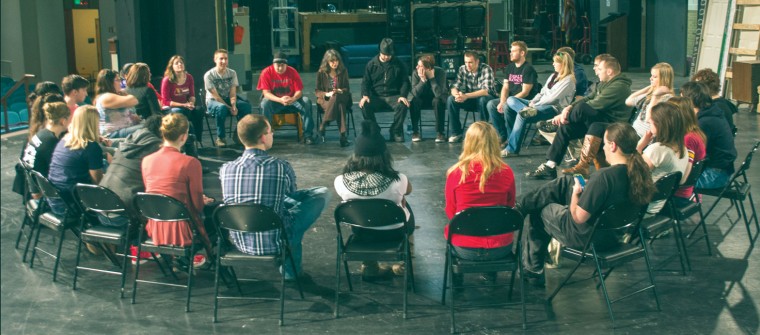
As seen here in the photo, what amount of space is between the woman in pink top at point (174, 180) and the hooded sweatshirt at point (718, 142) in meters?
3.45

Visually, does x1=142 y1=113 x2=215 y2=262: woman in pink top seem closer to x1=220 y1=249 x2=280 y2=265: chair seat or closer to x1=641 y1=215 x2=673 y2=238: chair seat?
x1=220 y1=249 x2=280 y2=265: chair seat

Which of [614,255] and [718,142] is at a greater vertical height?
[718,142]

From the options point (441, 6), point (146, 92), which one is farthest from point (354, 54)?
point (146, 92)

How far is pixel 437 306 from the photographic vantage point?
16.0 ft

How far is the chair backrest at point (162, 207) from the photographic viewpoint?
476cm

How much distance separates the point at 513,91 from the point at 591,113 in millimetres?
1636

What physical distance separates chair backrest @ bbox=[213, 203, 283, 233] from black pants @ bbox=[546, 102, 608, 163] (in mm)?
3950

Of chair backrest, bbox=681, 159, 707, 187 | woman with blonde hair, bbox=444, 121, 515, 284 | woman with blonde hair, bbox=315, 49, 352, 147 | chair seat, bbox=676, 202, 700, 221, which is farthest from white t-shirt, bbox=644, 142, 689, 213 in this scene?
woman with blonde hair, bbox=315, 49, 352, 147

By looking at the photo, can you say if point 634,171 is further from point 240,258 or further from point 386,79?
point 386,79

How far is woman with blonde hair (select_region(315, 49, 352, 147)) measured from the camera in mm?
9844

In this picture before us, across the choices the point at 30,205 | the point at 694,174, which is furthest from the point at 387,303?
the point at 30,205

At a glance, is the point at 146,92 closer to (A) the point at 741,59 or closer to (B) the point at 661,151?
(B) the point at 661,151

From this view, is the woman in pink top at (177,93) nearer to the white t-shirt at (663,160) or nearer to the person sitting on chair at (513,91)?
the person sitting on chair at (513,91)

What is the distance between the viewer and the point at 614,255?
4719 mm
